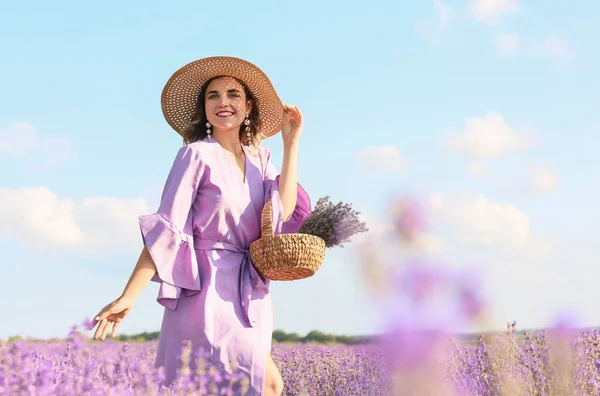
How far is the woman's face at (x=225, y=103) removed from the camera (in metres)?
3.22

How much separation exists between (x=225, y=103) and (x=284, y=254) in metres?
0.85

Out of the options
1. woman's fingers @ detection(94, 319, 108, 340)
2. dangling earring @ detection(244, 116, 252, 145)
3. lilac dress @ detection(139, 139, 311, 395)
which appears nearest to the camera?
woman's fingers @ detection(94, 319, 108, 340)

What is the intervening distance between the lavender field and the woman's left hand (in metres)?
1.00

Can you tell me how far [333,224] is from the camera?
12.1ft

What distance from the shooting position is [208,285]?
2799 millimetres

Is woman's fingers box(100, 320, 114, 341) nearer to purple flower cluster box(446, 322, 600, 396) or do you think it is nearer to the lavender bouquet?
the lavender bouquet

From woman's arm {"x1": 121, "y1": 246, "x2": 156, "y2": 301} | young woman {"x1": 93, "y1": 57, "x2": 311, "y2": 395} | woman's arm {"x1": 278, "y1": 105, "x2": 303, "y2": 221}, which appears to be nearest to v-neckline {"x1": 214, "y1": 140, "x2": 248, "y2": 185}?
young woman {"x1": 93, "y1": 57, "x2": 311, "y2": 395}

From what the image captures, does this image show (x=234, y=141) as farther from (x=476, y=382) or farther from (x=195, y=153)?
(x=476, y=382)

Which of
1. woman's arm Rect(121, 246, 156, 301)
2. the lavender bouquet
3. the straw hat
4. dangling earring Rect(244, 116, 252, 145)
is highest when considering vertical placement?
the straw hat

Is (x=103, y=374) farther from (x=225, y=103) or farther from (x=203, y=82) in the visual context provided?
(x=203, y=82)

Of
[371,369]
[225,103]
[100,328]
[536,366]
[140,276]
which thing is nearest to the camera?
[100,328]

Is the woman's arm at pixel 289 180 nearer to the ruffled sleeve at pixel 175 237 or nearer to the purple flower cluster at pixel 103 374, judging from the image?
the ruffled sleeve at pixel 175 237

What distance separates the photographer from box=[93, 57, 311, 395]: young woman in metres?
2.76

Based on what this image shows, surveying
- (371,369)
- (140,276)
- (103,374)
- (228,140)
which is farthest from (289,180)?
(371,369)
